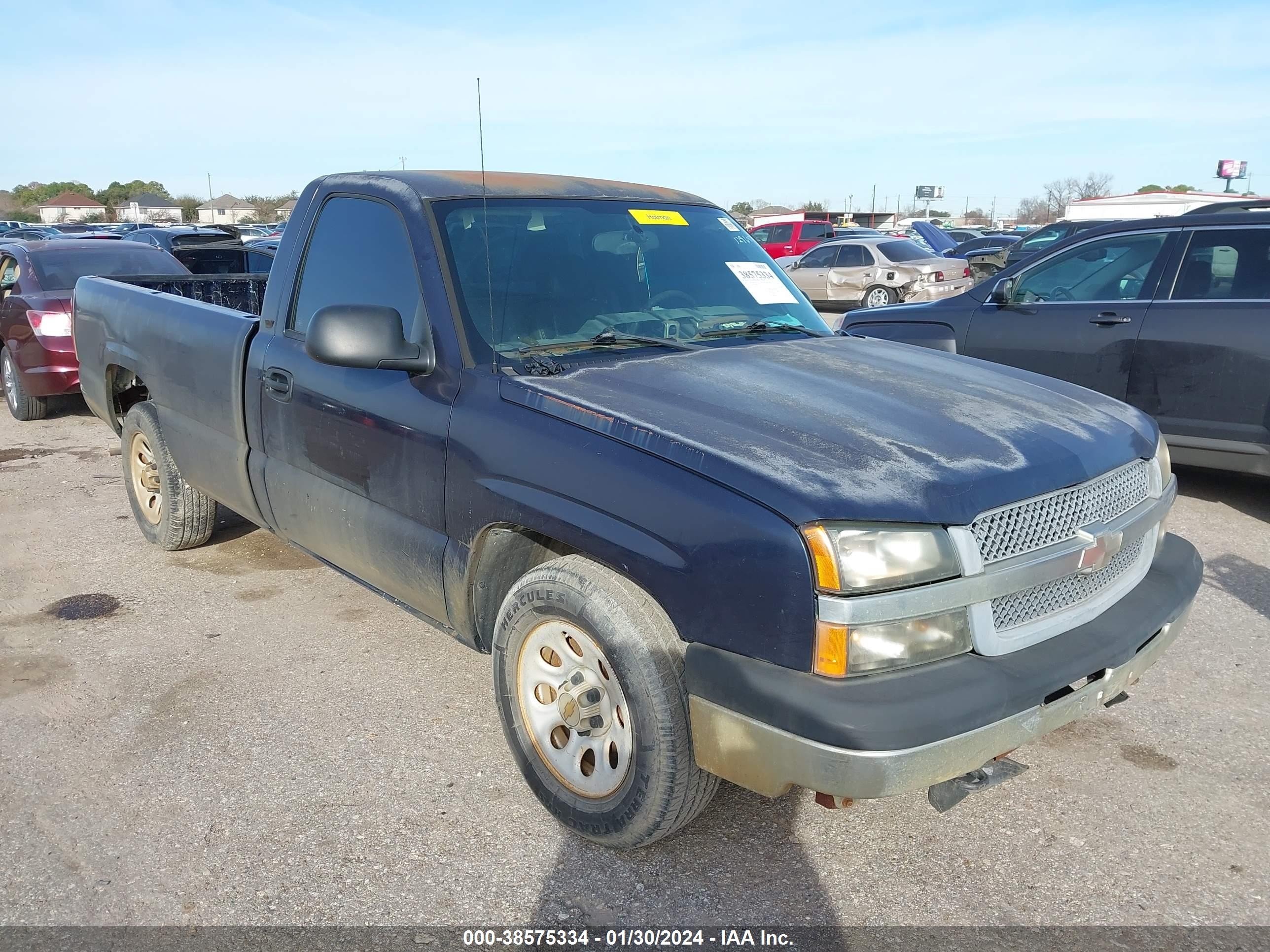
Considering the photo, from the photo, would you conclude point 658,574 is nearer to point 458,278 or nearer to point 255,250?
point 458,278

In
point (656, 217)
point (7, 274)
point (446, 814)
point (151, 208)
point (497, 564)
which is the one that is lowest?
point (446, 814)

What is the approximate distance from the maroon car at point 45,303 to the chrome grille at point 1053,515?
8071 mm

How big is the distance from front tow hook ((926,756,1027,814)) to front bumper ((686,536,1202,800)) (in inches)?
3.9

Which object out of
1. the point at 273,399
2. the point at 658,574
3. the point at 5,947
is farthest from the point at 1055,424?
the point at 5,947

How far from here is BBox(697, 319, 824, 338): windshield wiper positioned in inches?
146

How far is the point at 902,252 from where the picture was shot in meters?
18.9

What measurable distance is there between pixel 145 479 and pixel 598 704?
12.6ft

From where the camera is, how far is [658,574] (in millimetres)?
2537

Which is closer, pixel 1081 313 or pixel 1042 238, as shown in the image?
pixel 1081 313

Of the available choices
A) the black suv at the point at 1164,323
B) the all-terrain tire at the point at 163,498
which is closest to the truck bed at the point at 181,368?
the all-terrain tire at the point at 163,498

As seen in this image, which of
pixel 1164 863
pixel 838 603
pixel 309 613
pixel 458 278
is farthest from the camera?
pixel 309 613

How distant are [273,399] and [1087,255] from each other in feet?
17.3

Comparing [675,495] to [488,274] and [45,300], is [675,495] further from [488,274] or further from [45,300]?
[45,300]

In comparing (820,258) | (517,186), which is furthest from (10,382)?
(820,258)
